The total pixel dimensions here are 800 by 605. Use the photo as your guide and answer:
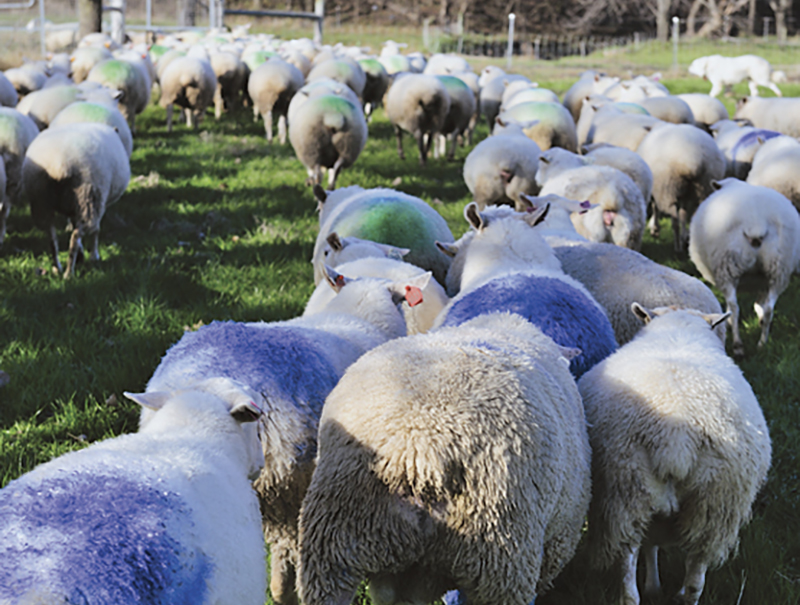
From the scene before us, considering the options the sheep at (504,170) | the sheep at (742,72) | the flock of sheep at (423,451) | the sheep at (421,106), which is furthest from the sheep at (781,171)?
the sheep at (742,72)

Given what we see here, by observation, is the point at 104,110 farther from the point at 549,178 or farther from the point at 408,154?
the point at 408,154

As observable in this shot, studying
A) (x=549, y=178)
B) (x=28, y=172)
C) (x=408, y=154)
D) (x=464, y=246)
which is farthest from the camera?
(x=408, y=154)

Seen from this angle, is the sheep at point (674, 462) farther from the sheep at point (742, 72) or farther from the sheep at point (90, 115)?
the sheep at point (742, 72)

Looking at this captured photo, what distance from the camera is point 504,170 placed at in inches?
277

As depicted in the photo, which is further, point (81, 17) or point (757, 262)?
point (81, 17)

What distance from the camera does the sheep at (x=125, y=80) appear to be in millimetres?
10547

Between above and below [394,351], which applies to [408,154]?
above

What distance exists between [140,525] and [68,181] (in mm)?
4674

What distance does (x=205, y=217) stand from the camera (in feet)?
23.8

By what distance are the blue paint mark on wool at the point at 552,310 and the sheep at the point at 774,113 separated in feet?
28.1

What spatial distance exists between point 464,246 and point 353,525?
2.41 meters

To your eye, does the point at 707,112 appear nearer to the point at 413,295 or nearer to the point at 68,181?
the point at 68,181

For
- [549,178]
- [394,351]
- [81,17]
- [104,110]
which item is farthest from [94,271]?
[81,17]

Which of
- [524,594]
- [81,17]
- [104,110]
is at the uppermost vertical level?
[81,17]
